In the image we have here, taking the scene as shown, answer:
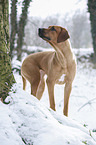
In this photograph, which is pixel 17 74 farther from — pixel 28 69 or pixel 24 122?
pixel 24 122

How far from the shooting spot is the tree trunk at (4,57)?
1.63m

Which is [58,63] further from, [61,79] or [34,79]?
[34,79]

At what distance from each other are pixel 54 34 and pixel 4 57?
4.78 ft

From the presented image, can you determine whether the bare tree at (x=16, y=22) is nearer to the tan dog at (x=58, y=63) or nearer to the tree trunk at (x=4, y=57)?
the tan dog at (x=58, y=63)

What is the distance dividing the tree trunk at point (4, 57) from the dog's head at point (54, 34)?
110cm

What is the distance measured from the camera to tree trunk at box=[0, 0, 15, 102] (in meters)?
1.63

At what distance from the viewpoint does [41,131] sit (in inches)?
47.6

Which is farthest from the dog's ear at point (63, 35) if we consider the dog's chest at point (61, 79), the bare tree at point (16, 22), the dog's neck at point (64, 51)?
the bare tree at point (16, 22)

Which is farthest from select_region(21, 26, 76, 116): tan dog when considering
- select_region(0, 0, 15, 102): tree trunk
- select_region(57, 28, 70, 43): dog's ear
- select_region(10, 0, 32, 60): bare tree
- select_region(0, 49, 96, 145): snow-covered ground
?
select_region(10, 0, 32, 60): bare tree

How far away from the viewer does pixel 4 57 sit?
66.9 inches

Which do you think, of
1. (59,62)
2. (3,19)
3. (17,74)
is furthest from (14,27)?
(3,19)

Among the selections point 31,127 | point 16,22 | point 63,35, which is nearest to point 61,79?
point 63,35

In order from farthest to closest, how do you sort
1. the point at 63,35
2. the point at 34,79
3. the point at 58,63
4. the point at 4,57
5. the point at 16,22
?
1. the point at 16,22
2. the point at 34,79
3. the point at 58,63
4. the point at 63,35
5. the point at 4,57

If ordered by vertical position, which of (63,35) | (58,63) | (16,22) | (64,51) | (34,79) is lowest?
(34,79)
